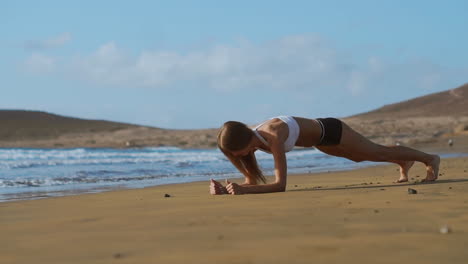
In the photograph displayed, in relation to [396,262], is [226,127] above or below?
above

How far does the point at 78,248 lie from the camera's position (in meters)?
2.38

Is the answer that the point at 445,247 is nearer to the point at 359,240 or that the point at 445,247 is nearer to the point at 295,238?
the point at 359,240

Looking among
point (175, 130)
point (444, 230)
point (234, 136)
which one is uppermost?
point (175, 130)

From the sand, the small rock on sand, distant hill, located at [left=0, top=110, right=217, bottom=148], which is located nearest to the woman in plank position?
the sand

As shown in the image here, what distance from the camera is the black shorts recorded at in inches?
205

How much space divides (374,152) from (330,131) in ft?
1.42

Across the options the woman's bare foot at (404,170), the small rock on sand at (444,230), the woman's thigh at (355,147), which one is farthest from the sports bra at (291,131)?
the small rock on sand at (444,230)

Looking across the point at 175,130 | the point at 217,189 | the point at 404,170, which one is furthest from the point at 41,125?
the point at 217,189

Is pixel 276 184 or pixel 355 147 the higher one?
pixel 355 147

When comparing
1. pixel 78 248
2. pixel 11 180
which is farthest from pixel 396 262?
pixel 11 180

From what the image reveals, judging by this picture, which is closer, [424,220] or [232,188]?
[424,220]

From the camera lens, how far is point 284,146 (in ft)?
16.1

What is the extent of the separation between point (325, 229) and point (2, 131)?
1441 inches

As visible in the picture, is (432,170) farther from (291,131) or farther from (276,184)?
(276,184)
